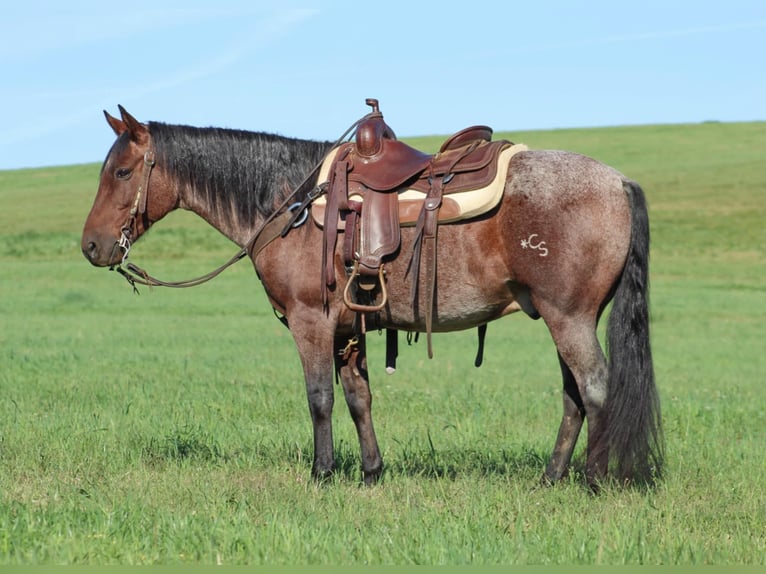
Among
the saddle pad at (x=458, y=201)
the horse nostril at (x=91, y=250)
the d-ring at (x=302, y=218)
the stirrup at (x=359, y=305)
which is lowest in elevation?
the stirrup at (x=359, y=305)

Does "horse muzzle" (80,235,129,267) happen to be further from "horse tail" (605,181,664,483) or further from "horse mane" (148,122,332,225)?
"horse tail" (605,181,664,483)

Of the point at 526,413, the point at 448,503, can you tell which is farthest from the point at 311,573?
the point at 526,413

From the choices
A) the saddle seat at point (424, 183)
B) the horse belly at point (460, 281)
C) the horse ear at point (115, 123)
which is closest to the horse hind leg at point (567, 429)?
the horse belly at point (460, 281)

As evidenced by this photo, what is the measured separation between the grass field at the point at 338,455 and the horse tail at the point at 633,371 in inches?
9.6

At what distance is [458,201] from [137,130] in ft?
7.98

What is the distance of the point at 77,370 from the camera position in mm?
13109

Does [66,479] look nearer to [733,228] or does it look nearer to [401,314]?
[401,314]

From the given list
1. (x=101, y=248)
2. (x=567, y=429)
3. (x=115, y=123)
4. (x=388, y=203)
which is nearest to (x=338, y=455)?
(x=567, y=429)

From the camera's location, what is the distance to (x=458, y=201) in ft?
21.2

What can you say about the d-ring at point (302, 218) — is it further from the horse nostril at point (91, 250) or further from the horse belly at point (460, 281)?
the horse nostril at point (91, 250)

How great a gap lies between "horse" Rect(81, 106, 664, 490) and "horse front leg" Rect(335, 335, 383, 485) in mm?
11

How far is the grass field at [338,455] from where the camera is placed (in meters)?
5.00

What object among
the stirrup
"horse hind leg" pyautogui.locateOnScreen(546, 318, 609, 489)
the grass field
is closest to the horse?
"horse hind leg" pyautogui.locateOnScreen(546, 318, 609, 489)

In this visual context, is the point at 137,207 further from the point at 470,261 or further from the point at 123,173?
the point at 470,261
